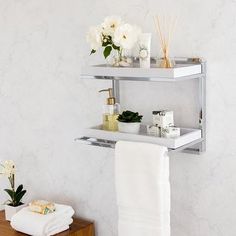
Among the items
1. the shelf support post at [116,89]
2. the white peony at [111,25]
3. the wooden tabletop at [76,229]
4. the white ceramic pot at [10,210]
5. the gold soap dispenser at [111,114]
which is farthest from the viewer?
the white ceramic pot at [10,210]

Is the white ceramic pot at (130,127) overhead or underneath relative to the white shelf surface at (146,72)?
underneath

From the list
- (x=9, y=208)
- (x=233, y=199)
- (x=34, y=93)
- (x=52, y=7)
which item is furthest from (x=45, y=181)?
(x=233, y=199)

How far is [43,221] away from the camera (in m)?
2.18

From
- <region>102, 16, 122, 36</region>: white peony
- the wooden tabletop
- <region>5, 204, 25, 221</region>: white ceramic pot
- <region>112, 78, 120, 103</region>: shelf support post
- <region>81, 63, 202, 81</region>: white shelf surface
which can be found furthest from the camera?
<region>5, 204, 25, 221</region>: white ceramic pot

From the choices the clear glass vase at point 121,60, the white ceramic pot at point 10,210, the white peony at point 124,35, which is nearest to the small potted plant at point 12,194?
the white ceramic pot at point 10,210

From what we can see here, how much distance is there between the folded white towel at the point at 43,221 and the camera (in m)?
2.18

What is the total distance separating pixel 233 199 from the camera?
1884 millimetres

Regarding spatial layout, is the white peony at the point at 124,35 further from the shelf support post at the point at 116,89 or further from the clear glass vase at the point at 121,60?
the shelf support post at the point at 116,89

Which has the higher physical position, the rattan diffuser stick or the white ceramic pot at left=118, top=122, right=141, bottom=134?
the rattan diffuser stick

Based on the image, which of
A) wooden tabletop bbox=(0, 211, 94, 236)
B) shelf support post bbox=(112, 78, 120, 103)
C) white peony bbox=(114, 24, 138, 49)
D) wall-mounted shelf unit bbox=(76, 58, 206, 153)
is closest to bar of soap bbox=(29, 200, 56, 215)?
wooden tabletop bbox=(0, 211, 94, 236)

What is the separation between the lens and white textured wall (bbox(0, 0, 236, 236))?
1872mm

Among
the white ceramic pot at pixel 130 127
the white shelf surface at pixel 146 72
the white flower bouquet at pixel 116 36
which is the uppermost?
the white flower bouquet at pixel 116 36

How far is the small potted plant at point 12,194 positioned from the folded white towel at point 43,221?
0.17 metres

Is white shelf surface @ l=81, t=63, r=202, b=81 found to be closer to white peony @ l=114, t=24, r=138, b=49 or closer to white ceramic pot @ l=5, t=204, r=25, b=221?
white peony @ l=114, t=24, r=138, b=49
